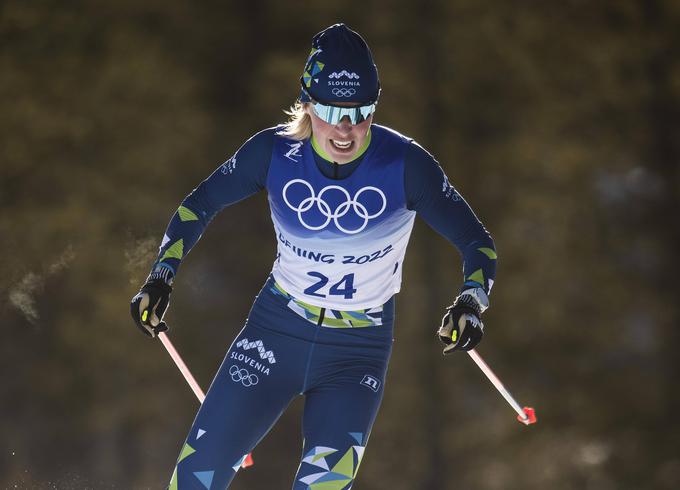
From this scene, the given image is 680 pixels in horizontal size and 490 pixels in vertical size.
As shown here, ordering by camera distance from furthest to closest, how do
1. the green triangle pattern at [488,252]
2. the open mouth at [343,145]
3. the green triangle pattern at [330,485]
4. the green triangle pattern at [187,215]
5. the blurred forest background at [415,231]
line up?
the blurred forest background at [415,231] → the green triangle pattern at [187,215] → the green triangle pattern at [488,252] → the open mouth at [343,145] → the green triangle pattern at [330,485]

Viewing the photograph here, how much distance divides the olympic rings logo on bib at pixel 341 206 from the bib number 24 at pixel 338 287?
155mm

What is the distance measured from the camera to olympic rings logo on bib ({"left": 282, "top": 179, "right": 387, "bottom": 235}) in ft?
9.67

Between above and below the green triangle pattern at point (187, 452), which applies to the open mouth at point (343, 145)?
above

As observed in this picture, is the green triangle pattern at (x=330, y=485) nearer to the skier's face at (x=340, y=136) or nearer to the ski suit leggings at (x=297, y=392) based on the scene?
the ski suit leggings at (x=297, y=392)

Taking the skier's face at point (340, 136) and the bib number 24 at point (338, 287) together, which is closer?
the skier's face at point (340, 136)

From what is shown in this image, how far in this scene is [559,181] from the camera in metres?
6.31

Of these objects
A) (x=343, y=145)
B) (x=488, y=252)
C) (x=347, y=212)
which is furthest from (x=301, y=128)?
(x=488, y=252)

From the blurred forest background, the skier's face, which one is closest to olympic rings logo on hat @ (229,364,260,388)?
the skier's face

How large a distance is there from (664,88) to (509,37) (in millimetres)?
1146

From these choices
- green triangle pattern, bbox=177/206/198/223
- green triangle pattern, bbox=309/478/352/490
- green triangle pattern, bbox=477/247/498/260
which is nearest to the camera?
green triangle pattern, bbox=309/478/352/490

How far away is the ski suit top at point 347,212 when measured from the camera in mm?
2945

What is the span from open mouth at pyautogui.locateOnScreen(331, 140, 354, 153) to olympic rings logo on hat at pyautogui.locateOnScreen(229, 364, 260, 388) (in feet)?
2.42

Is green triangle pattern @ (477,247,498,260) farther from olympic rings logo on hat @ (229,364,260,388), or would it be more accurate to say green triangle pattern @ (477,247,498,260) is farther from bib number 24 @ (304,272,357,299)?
olympic rings logo on hat @ (229,364,260,388)

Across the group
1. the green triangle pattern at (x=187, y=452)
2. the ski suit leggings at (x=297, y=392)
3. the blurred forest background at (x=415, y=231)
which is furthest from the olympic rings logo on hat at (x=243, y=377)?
the blurred forest background at (x=415, y=231)
